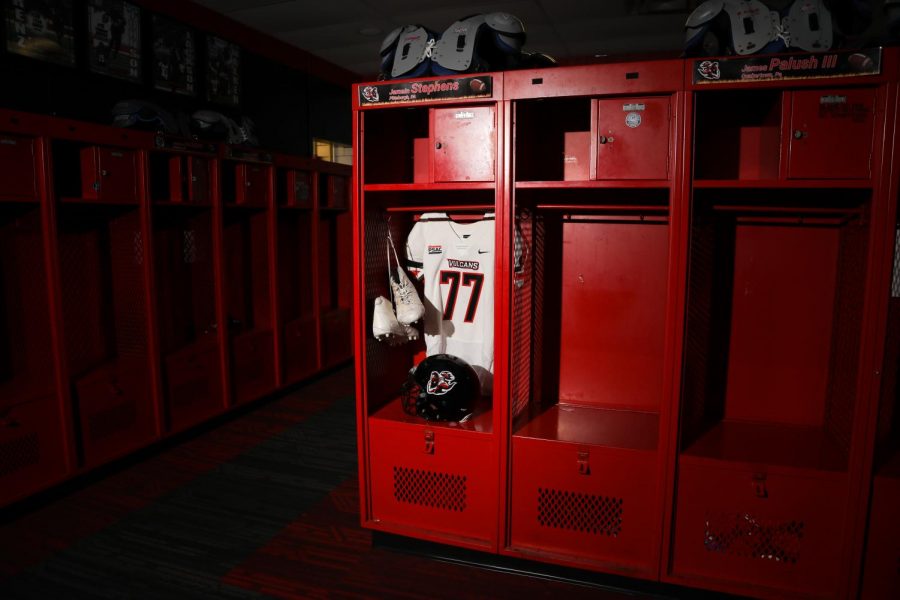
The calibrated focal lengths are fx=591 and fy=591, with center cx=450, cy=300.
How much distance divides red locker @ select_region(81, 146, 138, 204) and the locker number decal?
73.1 inches

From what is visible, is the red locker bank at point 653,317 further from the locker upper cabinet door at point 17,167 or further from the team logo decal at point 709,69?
the locker upper cabinet door at point 17,167

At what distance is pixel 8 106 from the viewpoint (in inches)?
120

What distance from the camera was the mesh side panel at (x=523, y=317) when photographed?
240cm

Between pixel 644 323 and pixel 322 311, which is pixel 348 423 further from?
pixel 644 323

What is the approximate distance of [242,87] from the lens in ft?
15.0

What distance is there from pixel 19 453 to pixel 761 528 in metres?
3.23

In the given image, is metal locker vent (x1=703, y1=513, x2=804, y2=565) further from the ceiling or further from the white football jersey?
the ceiling

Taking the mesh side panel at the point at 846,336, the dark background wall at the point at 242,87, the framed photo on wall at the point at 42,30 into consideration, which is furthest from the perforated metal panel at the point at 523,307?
the framed photo on wall at the point at 42,30

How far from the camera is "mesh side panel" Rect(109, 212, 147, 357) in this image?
11.2ft

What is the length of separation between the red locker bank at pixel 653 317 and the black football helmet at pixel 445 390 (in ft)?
0.17

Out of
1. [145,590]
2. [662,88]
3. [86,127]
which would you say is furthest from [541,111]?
Answer: [145,590]

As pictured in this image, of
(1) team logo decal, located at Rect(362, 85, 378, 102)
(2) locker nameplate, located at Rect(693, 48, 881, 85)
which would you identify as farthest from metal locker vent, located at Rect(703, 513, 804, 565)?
(1) team logo decal, located at Rect(362, 85, 378, 102)

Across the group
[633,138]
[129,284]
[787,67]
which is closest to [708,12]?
[787,67]

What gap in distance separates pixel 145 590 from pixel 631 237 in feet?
7.92
